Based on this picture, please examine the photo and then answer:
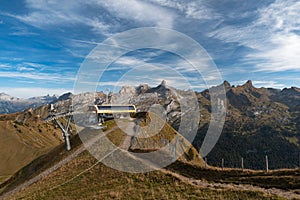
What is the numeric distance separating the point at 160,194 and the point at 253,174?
49.6ft

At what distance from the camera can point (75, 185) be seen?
128 feet

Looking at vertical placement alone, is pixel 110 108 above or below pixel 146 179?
above

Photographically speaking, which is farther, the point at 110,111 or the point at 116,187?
the point at 110,111

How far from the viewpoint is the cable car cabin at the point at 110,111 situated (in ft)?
270

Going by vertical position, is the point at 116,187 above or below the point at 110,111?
below

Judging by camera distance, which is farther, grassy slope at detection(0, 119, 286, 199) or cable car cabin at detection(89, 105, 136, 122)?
cable car cabin at detection(89, 105, 136, 122)

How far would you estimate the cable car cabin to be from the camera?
270ft

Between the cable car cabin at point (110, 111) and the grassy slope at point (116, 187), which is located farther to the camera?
the cable car cabin at point (110, 111)

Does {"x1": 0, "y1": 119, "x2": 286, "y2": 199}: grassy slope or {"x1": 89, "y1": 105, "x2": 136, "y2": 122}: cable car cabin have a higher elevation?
{"x1": 89, "y1": 105, "x2": 136, "y2": 122}: cable car cabin

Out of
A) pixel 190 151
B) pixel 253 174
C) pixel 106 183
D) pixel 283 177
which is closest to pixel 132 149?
pixel 106 183

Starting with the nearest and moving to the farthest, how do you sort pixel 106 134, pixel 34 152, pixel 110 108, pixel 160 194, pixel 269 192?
pixel 269 192, pixel 160 194, pixel 106 134, pixel 110 108, pixel 34 152

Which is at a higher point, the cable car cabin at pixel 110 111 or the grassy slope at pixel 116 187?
the cable car cabin at pixel 110 111

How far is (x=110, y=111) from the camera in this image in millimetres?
85875

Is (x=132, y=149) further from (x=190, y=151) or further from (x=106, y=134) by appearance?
(x=190, y=151)
